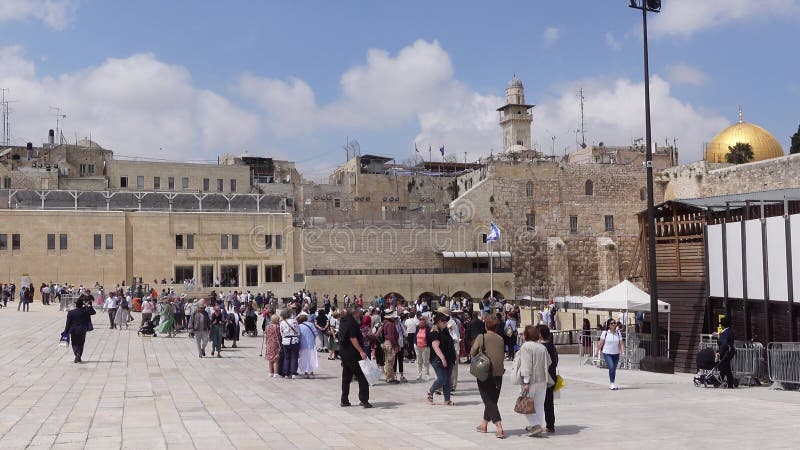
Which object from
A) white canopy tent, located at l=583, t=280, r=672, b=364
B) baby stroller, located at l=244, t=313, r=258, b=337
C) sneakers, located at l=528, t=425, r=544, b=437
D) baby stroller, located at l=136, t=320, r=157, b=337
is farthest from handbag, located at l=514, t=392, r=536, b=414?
baby stroller, located at l=244, t=313, r=258, b=337

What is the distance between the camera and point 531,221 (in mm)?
53031

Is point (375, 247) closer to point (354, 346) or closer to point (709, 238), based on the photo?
point (709, 238)

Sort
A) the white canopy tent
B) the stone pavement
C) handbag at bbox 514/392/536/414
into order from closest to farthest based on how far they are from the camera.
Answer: the stone pavement, handbag at bbox 514/392/536/414, the white canopy tent

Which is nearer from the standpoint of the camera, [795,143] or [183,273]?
[183,273]

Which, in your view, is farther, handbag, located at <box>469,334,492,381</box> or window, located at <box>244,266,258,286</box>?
window, located at <box>244,266,258,286</box>

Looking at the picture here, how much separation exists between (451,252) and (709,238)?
34.0m

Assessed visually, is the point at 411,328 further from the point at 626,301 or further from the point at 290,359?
the point at 626,301

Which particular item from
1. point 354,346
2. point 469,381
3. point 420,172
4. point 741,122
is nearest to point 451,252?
point 420,172

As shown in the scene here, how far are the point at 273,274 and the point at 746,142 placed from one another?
31.7 meters

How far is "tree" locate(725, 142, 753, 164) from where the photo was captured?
52094mm

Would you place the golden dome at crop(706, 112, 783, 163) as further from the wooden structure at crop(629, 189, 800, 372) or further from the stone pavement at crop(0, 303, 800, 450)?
the stone pavement at crop(0, 303, 800, 450)

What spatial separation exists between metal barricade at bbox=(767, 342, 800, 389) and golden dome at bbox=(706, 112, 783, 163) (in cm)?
4332

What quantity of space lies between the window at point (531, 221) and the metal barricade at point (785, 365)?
40.0m

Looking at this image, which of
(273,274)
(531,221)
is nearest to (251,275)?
(273,274)
